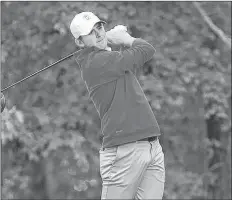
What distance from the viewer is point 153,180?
277 centimetres

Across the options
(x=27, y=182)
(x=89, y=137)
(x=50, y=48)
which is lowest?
(x=27, y=182)

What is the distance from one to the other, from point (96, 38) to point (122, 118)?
1.41 ft

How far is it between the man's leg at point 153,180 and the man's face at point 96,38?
0.56m

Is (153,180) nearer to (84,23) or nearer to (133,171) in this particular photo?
(133,171)

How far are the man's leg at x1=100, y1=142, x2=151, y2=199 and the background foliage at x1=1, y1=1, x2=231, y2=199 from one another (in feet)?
8.96

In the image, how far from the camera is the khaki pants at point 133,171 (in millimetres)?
2709

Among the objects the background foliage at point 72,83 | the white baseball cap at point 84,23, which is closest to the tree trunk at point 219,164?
the background foliage at point 72,83

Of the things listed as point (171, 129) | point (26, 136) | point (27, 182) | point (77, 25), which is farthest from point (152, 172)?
point (171, 129)

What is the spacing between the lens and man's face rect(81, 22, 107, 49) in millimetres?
2801

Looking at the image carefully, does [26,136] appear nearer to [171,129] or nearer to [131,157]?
[171,129]

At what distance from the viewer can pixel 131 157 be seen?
2.71 metres

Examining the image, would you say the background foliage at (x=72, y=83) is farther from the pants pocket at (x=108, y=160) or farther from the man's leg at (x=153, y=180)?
the man's leg at (x=153, y=180)

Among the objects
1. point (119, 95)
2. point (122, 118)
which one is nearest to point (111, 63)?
point (119, 95)

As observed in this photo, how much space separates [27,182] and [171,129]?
2.38 m
